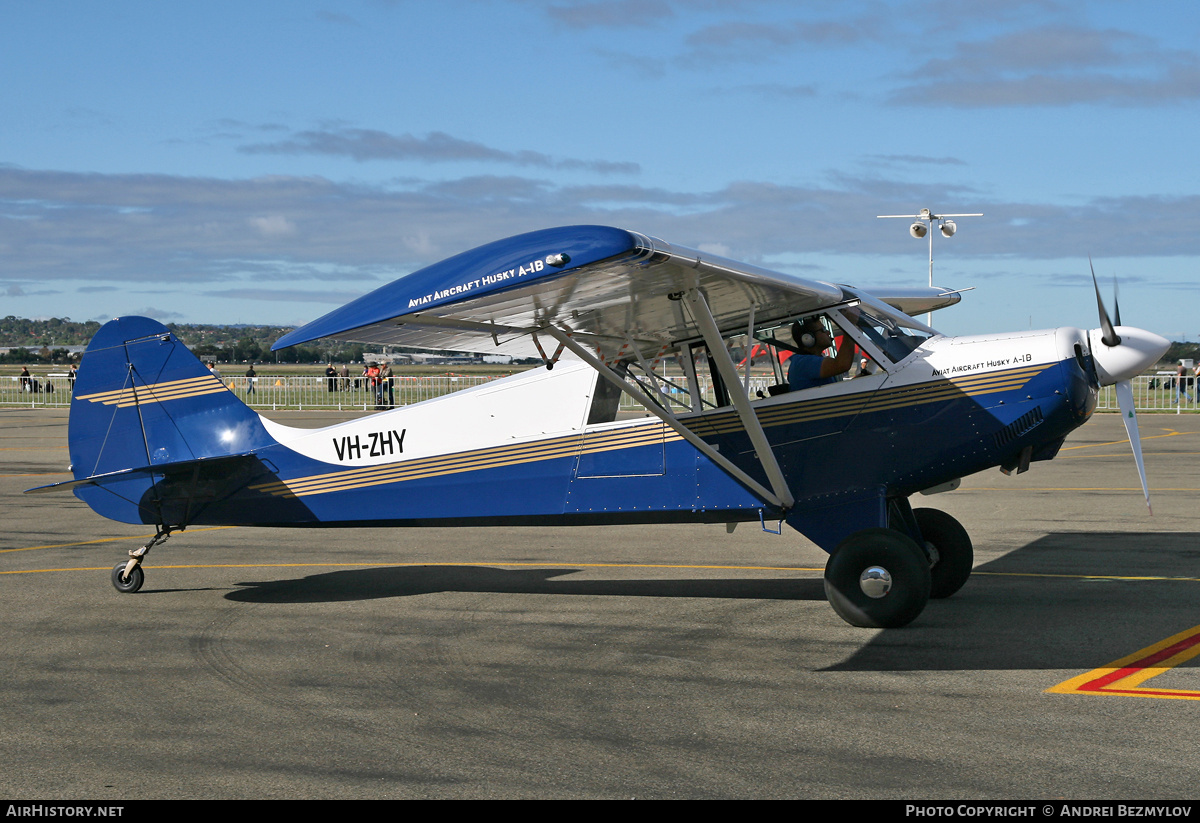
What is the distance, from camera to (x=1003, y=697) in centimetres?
591

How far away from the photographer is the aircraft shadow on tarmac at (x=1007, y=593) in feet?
22.7

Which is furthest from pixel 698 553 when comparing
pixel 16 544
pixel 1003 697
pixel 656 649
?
pixel 16 544

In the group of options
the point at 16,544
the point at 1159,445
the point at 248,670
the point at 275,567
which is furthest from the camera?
the point at 1159,445

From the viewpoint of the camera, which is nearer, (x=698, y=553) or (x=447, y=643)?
(x=447, y=643)

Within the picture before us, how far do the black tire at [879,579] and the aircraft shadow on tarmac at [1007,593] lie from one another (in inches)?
6.2

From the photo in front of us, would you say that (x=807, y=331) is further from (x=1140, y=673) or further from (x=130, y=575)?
(x=130, y=575)

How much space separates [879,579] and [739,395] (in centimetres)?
161

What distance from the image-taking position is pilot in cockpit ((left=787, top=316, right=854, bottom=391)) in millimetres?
8180

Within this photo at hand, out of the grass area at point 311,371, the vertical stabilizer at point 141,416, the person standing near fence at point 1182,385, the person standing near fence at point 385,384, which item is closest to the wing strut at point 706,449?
the vertical stabilizer at point 141,416

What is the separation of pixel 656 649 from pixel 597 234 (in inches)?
115

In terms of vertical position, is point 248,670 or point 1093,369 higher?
point 1093,369

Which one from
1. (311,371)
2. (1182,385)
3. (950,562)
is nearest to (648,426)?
(950,562)

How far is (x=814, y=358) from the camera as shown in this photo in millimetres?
8258
